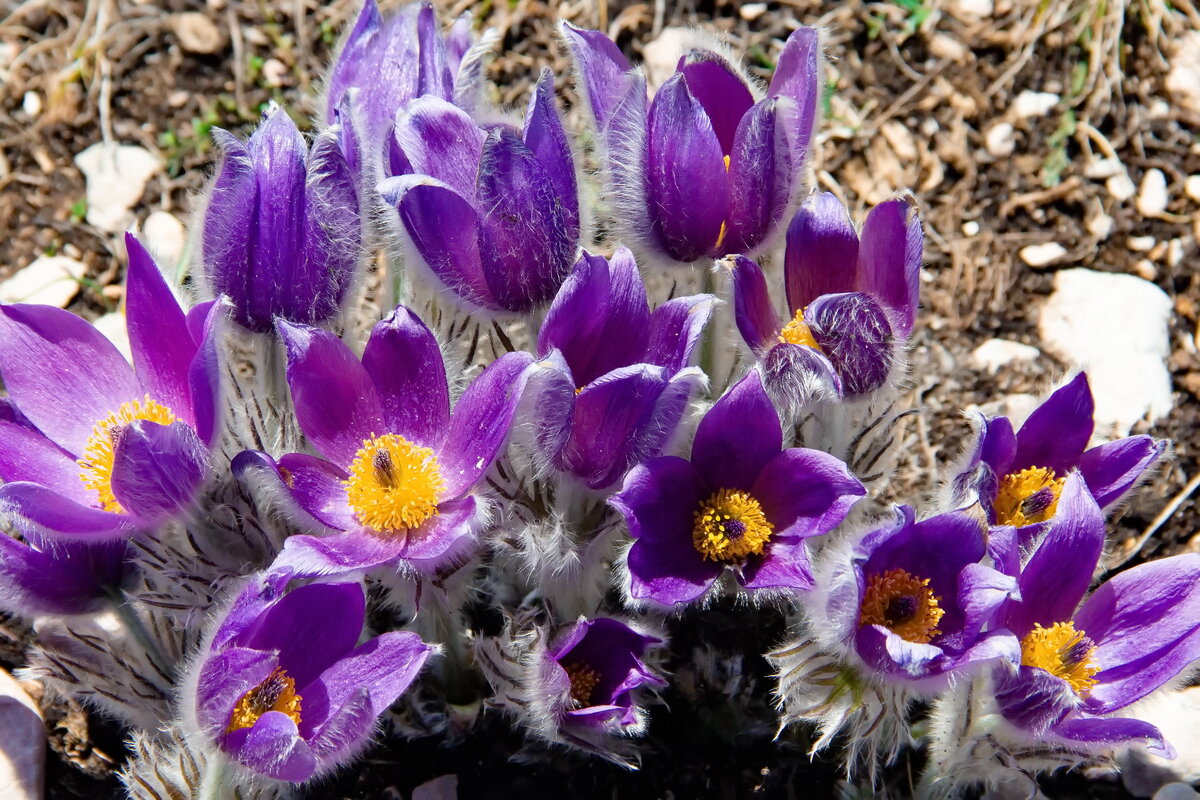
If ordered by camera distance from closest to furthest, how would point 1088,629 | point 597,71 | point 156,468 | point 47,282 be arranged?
point 156,468
point 1088,629
point 597,71
point 47,282

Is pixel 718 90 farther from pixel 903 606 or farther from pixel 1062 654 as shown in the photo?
pixel 1062 654

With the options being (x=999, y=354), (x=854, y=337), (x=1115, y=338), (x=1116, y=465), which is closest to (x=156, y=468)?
(x=854, y=337)

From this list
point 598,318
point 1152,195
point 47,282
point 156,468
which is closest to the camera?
point 156,468

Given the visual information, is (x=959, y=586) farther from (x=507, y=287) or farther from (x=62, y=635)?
(x=62, y=635)

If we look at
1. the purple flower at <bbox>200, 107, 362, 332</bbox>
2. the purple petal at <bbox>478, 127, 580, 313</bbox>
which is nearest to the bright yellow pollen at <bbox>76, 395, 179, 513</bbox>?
the purple flower at <bbox>200, 107, 362, 332</bbox>

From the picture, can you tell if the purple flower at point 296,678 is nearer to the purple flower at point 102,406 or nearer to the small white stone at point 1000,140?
the purple flower at point 102,406

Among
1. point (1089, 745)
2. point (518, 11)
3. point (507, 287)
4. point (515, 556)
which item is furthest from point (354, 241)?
point (518, 11)

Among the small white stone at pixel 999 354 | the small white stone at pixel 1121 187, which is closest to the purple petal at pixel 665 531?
the small white stone at pixel 999 354
